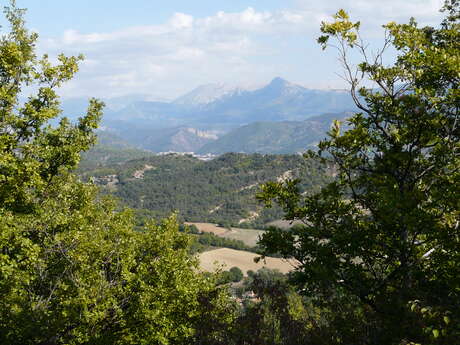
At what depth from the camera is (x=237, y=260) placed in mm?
174875

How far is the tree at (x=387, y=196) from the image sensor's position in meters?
11.7

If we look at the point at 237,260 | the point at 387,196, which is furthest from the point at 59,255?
the point at 237,260

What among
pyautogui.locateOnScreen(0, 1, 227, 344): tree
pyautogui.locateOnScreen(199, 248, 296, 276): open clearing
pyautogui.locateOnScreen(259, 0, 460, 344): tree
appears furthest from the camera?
pyautogui.locateOnScreen(199, 248, 296, 276): open clearing

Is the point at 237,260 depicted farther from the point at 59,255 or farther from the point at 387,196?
the point at 387,196

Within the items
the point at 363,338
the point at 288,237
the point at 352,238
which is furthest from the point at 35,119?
the point at 363,338

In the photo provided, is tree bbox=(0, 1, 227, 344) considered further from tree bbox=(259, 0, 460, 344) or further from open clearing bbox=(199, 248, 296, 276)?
open clearing bbox=(199, 248, 296, 276)

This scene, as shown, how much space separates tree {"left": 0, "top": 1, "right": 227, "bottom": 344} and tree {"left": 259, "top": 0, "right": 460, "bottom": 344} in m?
7.06

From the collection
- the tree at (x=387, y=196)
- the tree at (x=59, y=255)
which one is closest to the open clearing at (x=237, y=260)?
the tree at (x=59, y=255)

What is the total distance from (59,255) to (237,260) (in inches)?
6291

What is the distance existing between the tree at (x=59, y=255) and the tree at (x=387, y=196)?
7.06 meters

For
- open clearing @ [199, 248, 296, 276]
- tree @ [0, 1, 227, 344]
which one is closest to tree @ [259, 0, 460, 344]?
tree @ [0, 1, 227, 344]

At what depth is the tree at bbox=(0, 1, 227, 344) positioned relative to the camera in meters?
16.5

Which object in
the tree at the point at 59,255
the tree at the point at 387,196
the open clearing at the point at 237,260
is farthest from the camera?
the open clearing at the point at 237,260

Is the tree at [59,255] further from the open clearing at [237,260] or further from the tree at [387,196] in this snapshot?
the open clearing at [237,260]
